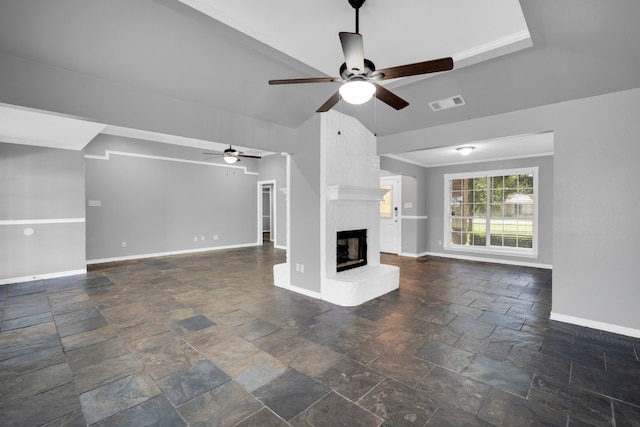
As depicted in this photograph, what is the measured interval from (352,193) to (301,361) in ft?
8.10

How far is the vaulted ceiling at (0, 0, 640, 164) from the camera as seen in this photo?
229 cm

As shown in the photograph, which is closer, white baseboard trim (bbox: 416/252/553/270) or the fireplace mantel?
the fireplace mantel

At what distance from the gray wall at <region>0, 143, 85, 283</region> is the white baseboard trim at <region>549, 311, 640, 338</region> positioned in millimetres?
7976

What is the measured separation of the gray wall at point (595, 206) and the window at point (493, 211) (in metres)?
3.81

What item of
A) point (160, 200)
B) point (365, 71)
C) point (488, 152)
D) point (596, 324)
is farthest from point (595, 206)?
point (160, 200)

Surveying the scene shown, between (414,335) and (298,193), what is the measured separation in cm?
255

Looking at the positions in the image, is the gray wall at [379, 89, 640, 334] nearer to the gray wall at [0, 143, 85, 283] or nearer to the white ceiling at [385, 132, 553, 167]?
the white ceiling at [385, 132, 553, 167]

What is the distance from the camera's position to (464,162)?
7637mm

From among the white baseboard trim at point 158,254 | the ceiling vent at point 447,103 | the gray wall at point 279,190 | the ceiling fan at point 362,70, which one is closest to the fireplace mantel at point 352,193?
the ceiling vent at point 447,103

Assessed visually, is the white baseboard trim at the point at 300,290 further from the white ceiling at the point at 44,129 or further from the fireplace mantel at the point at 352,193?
the white ceiling at the point at 44,129

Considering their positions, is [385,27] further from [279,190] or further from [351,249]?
[279,190]

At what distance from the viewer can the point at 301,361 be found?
2.56m

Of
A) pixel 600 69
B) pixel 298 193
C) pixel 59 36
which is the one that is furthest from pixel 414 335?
pixel 59 36

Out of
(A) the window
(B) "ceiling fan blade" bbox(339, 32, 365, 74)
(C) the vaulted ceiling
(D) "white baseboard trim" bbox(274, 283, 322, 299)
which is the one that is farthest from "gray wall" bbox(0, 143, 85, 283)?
(A) the window
